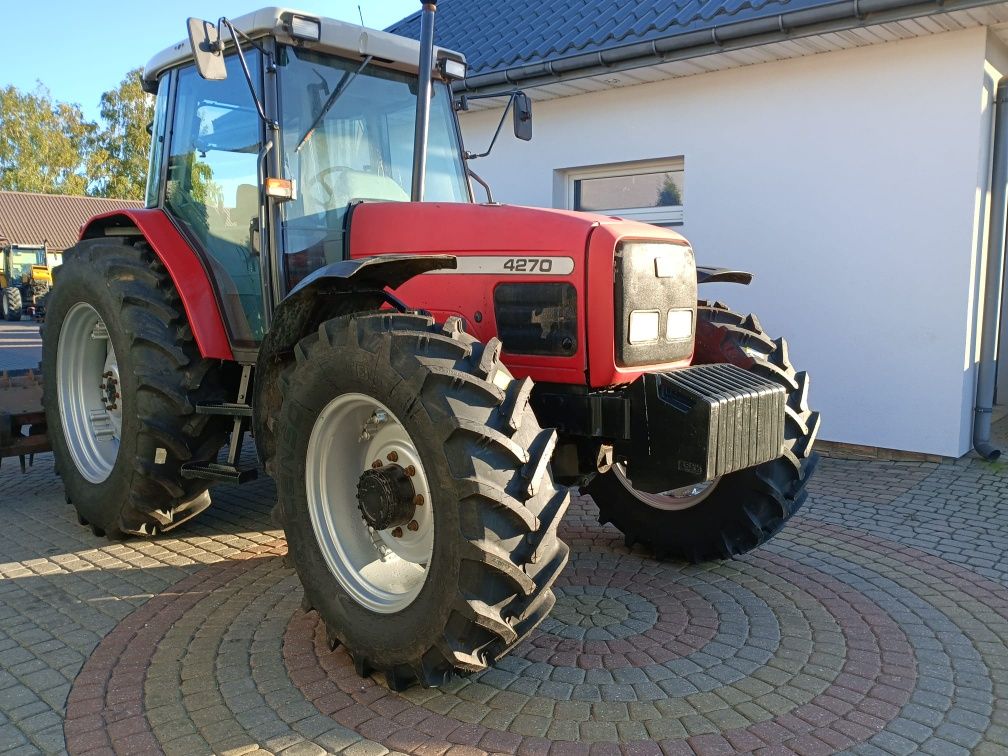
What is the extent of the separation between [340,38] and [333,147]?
502 mm

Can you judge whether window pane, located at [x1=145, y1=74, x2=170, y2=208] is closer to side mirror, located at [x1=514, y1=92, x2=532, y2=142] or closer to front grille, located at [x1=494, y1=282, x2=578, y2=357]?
side mirror, located at [x1=514, y1=92, x2=532, y2=142]

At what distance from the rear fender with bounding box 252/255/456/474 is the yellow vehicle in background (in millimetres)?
24232

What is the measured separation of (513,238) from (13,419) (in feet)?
11.8

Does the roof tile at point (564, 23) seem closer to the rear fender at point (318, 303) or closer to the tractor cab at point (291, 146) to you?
the tractor cab at point (291, 146)

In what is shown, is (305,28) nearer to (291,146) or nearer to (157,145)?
(291,146)

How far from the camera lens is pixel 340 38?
376cm

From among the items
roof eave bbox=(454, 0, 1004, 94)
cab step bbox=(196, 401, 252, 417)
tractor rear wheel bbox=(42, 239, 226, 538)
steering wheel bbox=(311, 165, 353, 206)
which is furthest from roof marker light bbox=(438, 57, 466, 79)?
cab step bbox=(196, 401, 252, 417)

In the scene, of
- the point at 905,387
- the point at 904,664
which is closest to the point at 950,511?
the point at 905,387

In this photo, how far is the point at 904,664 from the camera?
10.2 ft

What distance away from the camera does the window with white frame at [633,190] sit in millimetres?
7516

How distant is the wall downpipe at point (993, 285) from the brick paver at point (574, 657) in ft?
6.18

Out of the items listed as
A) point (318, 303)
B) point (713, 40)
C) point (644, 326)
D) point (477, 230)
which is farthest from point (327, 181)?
point (713, 40)

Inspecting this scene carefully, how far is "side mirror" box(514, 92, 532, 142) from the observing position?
172 inches

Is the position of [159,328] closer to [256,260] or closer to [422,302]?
[256,260]
